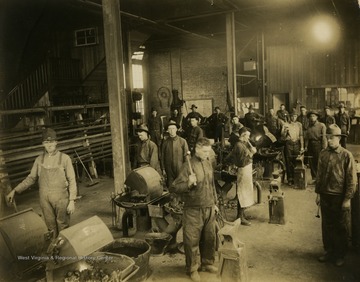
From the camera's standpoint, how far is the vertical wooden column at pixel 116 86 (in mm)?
7969

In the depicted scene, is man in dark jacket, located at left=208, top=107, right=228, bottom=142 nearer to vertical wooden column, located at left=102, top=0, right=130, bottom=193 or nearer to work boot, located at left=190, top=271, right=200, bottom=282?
vertical wooden column, located at left=102, top=0, right=130, bottom=193

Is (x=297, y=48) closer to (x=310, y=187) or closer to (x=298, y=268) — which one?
(x=310, y=187)

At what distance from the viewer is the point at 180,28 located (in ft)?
61.0

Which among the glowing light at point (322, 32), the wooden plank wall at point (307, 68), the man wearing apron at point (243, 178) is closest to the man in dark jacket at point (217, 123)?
the wooden plank wall at point (307, 68)

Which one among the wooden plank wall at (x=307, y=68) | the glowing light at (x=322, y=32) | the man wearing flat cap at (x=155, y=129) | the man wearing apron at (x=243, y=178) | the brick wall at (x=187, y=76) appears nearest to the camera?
the man wearing apron at (x=243, y=178)

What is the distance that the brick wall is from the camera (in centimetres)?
2317

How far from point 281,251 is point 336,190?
4.97 ft

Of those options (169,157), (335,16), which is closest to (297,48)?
(335,16)

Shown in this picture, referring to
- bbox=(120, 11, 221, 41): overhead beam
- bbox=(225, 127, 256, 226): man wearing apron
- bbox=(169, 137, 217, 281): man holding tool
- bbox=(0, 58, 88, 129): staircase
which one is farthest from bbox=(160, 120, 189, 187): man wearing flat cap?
Answer: bbox=(0, 58, 88, 129): staircase

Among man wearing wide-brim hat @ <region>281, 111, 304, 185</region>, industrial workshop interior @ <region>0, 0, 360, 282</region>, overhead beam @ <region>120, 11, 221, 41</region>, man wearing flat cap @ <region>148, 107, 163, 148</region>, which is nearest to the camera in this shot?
industrial workshop interior @ <region>0, 0, 360, 282</region>

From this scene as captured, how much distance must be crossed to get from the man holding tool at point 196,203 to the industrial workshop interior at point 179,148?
0.02 meters

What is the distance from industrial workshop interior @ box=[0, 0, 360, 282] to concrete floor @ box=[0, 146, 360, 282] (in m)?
0.04

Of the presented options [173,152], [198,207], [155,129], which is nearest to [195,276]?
[198,207]

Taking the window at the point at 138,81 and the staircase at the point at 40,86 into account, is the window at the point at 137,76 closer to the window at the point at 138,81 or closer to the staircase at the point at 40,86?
the window at the point at 138,81
